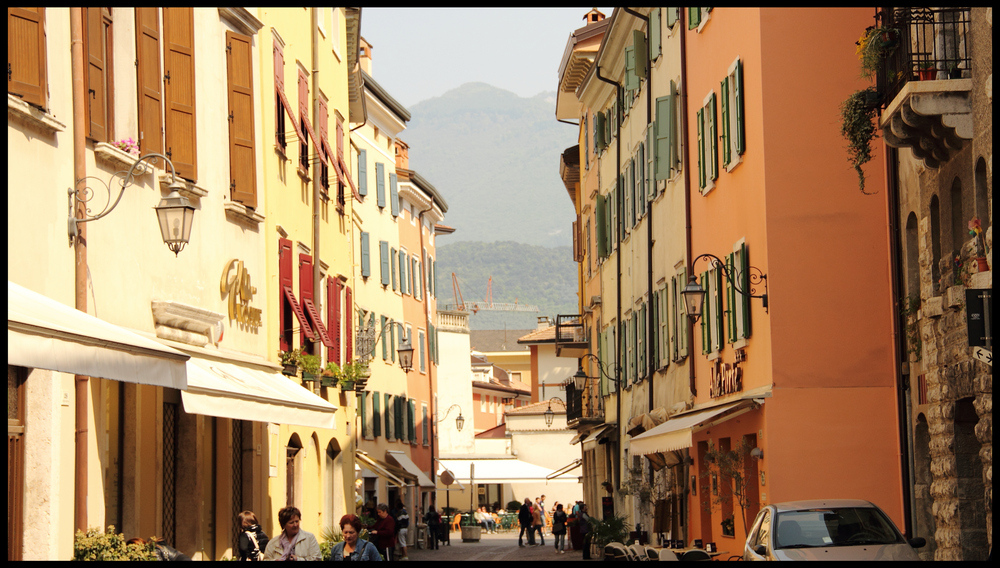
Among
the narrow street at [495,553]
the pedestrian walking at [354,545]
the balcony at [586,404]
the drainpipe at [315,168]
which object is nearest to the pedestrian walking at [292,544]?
the pedestrian walking at [354,545]

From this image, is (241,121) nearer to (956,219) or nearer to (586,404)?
(956,219)

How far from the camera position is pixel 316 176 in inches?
930

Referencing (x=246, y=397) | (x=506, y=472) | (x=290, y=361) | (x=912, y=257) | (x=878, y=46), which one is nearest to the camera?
(x=246, y=397)

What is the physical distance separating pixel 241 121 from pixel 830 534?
33.5ft

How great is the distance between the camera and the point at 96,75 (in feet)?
41.7

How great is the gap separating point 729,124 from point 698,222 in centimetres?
288

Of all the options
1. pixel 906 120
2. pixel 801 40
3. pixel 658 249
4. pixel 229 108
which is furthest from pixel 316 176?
pixel 906 120

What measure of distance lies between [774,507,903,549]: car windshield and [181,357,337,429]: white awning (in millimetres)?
5520

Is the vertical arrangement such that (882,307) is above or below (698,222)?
below

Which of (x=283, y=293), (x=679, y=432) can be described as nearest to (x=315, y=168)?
(x=283, y=293)

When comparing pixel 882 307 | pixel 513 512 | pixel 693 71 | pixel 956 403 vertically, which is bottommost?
pixel 513 512

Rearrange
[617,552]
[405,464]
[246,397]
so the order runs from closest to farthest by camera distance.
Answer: [246,397], [617,552], [405,464]

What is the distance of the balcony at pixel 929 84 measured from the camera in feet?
41.7

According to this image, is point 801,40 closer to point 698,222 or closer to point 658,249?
point 698,222
